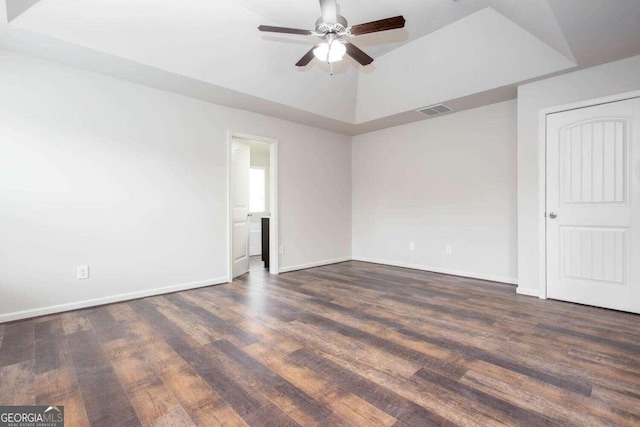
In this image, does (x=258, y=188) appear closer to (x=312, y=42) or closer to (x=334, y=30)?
(x=312, y=42)

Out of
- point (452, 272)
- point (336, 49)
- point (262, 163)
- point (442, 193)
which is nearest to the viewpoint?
point (336, 49)

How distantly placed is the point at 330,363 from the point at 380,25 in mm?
2588

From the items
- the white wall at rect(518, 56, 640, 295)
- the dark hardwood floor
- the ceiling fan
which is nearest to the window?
the dark hardwood floor

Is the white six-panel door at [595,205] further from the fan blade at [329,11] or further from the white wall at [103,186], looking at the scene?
the white wall at [103,186]

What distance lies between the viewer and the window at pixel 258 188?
7.86m

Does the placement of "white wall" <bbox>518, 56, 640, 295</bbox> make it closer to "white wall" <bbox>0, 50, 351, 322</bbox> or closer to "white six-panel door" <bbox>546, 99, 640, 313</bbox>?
"white six-panel door" <bbox>546, 99, 640, 313</bbox>

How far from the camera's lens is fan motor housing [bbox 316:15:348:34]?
2.52 metres

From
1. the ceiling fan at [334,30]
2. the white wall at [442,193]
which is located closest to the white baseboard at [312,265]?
the white wall at [442,193]

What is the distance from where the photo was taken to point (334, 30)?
102 inches

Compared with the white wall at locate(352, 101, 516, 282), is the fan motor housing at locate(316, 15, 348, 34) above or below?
above

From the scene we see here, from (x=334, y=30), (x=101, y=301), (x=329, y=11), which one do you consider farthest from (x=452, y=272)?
(x=101, y=301)

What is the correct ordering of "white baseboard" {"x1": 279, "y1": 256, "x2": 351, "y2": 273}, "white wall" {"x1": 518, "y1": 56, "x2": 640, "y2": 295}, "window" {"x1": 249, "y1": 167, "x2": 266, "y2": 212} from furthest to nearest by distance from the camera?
"window" {"x1": 249, "y1": 167, "x2": 266, "y2": 212} → "white baseboard" {"x1": 279, "y1": 256, "x2": 351, "y2": 273} → "white wall" {"x1": 518, "y1": 56, "x2": 640, "y2": 295}

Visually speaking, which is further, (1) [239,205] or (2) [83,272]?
(1) [239,205]

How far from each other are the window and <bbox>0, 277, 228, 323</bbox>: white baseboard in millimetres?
3835
